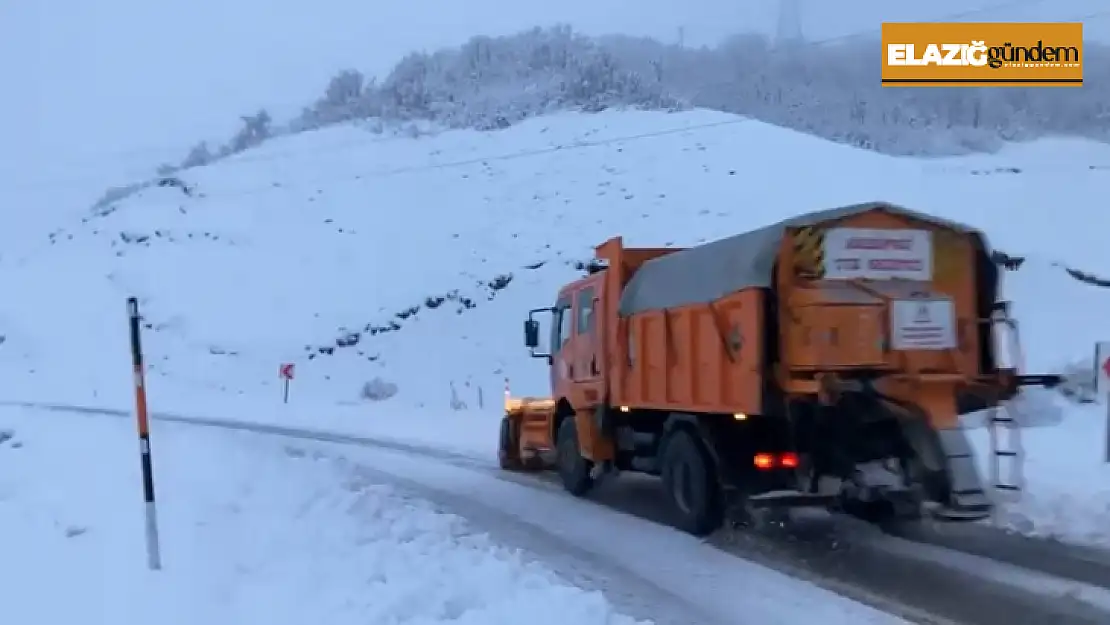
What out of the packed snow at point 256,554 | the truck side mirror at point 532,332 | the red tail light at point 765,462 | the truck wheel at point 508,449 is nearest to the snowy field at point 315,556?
the packed snow at point 256,554

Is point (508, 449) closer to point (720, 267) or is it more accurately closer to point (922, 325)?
point (720, 267)

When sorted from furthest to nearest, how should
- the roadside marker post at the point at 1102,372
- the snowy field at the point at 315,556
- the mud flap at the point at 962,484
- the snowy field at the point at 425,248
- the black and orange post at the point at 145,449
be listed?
the snowy field at the point at 425,248
the roadside marker post at the point at 1102,372
the black and orange post at the point at 145,449
the mud flap at the point at 962,484
the snowy field at the point at 315,556

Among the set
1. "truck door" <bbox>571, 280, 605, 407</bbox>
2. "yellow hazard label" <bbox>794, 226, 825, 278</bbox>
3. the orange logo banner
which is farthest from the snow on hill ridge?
"yellow hazard label" <bbox>794, 226, 825, 278</bbox>

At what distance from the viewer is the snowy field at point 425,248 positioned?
109ft

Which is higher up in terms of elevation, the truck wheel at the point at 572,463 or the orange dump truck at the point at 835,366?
the orange dump truck at the point at 835,366

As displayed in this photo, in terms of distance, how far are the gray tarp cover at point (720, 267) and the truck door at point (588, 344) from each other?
33.0 inches

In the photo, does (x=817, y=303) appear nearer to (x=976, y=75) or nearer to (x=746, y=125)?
(x=976, y=75)

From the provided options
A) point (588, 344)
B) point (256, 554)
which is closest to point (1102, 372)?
point (588, 344)

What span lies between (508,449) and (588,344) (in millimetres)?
3281

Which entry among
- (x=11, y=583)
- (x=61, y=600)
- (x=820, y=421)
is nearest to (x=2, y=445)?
(x=11, y=583)

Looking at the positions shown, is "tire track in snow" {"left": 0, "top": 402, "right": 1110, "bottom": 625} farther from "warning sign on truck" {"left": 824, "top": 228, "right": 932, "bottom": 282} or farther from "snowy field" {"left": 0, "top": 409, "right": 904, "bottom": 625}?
"warning sign on truck" {"left": 824, "top": 228, "right": 932, "bottom": 282}

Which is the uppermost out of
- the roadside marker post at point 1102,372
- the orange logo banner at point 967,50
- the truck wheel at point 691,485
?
the orange logo banner at point 967,50

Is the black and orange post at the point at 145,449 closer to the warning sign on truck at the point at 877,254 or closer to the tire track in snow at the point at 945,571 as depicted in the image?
the tire track in snow at the point at 945,571

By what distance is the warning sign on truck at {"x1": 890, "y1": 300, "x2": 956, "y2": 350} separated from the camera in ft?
28.3
